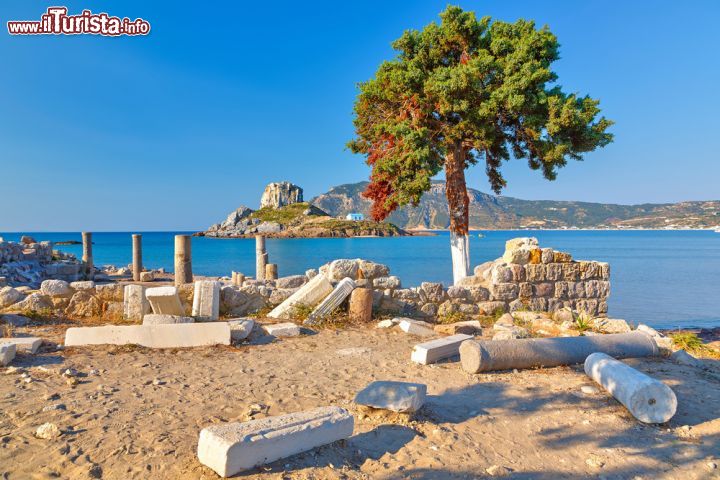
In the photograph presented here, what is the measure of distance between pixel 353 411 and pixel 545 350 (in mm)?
3092

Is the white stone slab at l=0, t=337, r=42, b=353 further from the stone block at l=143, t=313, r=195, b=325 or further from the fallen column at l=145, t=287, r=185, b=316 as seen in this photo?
the fallen column at l=145, t=287, r=185, b=316

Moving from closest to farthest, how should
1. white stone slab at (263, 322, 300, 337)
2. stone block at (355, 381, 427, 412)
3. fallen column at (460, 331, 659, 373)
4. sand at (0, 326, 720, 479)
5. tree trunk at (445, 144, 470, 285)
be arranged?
sand at (0, 326, 720, 479) < stone block at (355, 381, 427, 412) < fallen column at (460, 331, 659, 373) < white stone slab at (263, 322, 300, 337) < tree trunk at (445, 144, 470, 285)

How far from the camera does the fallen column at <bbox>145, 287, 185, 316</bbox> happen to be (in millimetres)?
7324

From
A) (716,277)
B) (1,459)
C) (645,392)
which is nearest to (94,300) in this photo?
(1,459)

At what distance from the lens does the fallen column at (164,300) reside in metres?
7.32

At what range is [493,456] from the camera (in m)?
3.81

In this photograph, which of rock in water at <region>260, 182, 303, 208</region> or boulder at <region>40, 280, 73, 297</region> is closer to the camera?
boulder at <region>40, 280, 73, 297</region>

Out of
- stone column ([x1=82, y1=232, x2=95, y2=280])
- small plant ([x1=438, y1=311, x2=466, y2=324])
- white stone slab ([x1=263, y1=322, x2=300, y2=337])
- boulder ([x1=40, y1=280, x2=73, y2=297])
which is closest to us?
white stone slab ([x1=263, y1=322, x2=300, y2=337])

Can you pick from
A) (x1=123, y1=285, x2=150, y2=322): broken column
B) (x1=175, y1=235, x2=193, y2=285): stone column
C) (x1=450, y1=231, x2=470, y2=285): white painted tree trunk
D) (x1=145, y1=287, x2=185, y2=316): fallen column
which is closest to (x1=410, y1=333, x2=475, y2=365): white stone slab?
(x1=145, y1=287, x2=185, y2=316): fallen column

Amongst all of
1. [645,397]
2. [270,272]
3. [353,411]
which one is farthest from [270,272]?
[645,397]

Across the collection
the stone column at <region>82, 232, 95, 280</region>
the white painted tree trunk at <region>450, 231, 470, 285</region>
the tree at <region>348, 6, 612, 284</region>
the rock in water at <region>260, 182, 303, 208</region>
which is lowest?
the stone column at <region>82, 232, 95, 280</region>

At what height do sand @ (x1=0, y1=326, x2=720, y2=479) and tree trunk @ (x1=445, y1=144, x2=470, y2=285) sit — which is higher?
tree trunk @ (x1=445, y1=144, x2=470, y2=285)

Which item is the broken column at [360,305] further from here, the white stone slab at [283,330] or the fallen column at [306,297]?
the white stone slab at [283,330]

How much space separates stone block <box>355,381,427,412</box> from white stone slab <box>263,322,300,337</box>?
331 cm
